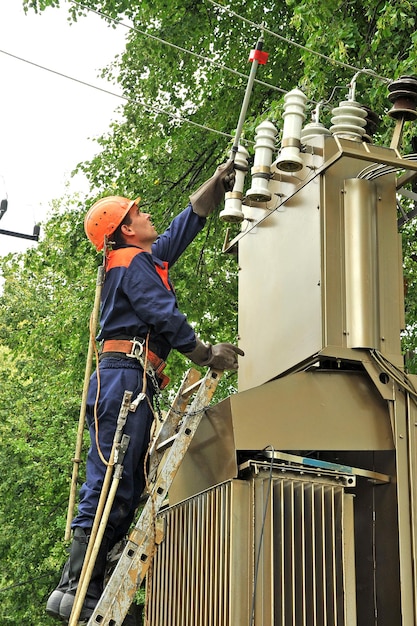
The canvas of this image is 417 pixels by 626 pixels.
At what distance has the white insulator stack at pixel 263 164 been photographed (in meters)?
5.82

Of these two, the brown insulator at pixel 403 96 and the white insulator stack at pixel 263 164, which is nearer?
the brown insulator at pixel 403 96

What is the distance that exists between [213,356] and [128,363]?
0.48 meters

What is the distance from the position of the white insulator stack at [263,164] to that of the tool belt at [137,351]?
111cm

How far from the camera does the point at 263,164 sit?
5.94 metres

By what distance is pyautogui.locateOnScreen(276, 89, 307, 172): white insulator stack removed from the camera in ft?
18.0

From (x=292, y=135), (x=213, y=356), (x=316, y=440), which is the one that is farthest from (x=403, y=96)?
(x=316, y=440)

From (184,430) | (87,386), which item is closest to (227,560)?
(184,430)

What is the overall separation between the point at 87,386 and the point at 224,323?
8888 mm

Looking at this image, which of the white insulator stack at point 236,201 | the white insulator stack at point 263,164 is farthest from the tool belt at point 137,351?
the white insulator stack at point 263,164

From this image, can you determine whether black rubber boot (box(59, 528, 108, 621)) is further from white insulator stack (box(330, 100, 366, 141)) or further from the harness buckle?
white insulator stack (box(330, 100, 366, 141))

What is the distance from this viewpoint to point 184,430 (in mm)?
5367

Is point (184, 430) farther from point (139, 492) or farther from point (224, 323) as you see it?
point (224, 323)

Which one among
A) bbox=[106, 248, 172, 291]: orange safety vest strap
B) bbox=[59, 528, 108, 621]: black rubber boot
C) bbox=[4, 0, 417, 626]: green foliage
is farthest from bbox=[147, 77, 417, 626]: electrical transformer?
bbox=[4, 0, 417, 626]: green foliage

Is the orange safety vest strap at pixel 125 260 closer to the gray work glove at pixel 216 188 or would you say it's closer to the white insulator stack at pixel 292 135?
the gray work glove at pixel 216 188
